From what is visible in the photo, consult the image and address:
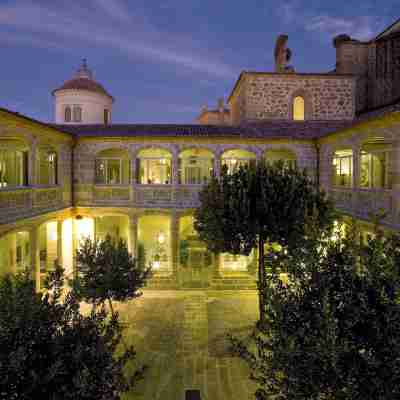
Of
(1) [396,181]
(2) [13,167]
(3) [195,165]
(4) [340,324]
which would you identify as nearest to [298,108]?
(3) [195,165]

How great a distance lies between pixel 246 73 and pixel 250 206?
468 inches

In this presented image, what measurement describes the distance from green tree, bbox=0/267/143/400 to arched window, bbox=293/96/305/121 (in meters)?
18.7

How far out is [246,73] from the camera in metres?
19.9

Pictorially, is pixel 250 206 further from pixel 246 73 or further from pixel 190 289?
pixel 246 73

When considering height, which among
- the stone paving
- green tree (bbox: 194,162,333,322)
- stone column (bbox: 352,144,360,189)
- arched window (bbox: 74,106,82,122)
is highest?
arched window (bbox: 74,106,82,122)

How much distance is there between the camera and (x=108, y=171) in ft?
62.2

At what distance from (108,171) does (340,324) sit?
16567 millimetres

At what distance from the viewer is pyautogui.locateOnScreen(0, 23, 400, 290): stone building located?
12.2 meters

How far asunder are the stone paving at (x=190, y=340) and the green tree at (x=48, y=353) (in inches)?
176

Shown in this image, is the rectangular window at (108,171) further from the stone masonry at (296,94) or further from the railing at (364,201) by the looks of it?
the railing at (364,201)

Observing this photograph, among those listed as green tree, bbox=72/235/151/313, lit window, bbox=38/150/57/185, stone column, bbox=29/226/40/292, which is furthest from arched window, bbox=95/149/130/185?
green tree, bbox=72/235/151/313

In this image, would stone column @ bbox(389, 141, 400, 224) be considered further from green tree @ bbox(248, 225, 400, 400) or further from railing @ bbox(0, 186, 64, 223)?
railing @ bbox(0, 186, 64, 223)

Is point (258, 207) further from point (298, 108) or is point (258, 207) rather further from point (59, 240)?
point (298, 108)

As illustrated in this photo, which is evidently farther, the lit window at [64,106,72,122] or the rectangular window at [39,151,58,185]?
the lit window at [64,106,72,122]
